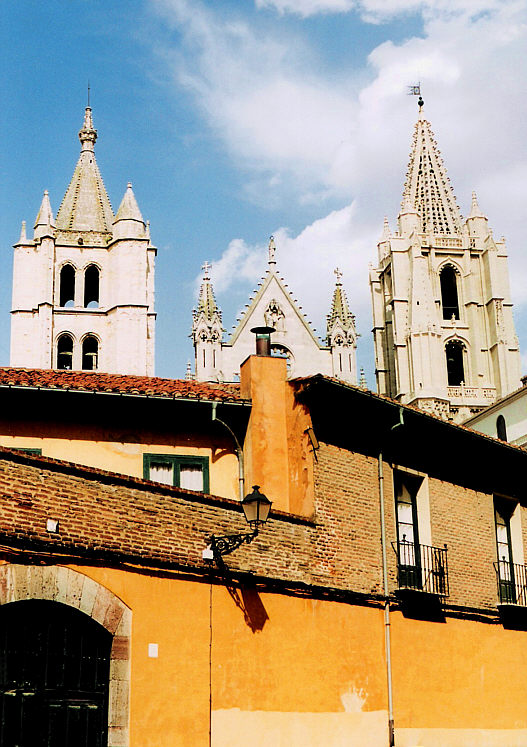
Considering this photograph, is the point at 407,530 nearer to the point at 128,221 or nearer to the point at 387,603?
the point at 387,603

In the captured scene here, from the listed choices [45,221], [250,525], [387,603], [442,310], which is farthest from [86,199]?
[250,525]

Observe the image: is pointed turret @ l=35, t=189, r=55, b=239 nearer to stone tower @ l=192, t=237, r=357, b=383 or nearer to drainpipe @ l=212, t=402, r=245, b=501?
stone tower @ l=192, t=237, r=357, b=383

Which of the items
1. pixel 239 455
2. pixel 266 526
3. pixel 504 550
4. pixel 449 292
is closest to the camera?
pixel 266 526

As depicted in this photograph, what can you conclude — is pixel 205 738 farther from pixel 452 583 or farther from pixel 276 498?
pixel 452 583

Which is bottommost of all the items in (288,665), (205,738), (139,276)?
(205,738)

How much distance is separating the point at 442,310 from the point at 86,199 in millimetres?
31782

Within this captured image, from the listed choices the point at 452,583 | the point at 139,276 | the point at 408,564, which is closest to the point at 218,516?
the point at 408,564

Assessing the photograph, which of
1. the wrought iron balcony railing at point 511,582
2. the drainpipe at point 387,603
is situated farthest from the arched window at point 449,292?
the drainpipe at point 387,603

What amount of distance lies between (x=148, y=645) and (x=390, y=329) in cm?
8103


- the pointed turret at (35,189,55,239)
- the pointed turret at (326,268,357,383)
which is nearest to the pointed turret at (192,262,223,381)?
the pointed turret at (326,268,357,383)

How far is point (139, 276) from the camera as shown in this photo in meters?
79.4

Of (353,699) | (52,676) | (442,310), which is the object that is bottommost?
(353,699)

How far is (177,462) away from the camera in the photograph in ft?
60.6

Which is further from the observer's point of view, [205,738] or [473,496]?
[473,496]
